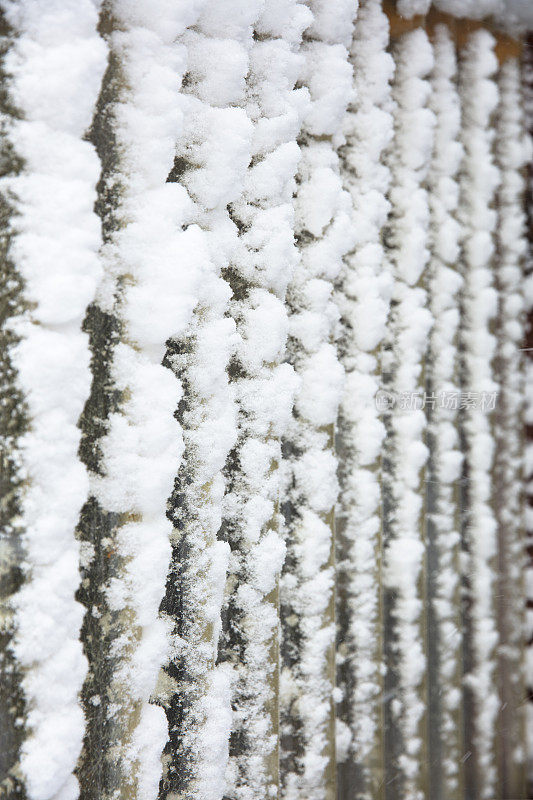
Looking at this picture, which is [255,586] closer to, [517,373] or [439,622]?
[439,622]

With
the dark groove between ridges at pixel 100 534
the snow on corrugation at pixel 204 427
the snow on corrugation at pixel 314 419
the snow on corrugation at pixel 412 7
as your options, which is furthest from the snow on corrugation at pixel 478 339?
the dark groove between ridges at pixel 100 534

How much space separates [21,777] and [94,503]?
192mm

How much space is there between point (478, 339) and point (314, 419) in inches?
14.2

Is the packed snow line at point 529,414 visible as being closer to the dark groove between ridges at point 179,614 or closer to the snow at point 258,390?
the snow at point 258,390

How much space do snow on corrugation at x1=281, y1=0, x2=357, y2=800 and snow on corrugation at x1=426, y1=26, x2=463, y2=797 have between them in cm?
22

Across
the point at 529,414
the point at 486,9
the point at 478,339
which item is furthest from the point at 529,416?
the point at 486,9

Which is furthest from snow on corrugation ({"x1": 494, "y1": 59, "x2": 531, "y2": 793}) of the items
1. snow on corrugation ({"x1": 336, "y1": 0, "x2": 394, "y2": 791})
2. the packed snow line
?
Result: snow on corrugation ({"x1": 336, "y1": 0, "x2": 394, "y2": 791})

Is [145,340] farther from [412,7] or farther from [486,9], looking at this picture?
[486,9]

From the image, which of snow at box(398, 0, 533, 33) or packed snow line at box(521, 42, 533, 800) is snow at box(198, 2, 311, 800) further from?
packed snow line at box(521, 42, 533, 800)

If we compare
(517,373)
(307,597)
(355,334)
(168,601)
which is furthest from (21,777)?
(517,373)

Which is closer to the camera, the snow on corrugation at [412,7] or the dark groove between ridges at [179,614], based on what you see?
the dark groove between ridges at [179,614]

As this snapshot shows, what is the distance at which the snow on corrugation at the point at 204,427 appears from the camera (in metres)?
0.55

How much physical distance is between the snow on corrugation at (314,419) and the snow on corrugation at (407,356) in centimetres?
14

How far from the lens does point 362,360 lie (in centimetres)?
76
